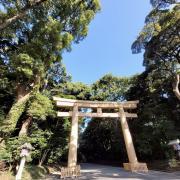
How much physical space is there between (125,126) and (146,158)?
16.7 feet

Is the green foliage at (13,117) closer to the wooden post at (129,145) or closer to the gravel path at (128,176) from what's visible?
the gravel path at (128,176)

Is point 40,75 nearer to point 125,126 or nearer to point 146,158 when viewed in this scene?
point 125,126

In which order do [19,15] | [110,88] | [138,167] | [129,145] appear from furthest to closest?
[110,88]
[129,145]
[138,167]
[19,15]

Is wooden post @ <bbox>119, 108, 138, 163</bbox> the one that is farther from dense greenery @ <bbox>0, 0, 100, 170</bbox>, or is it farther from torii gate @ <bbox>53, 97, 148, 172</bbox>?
dense greenery @ <bbox>0, 0, 100, 170</bbox>

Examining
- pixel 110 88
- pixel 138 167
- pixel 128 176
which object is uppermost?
pixel 110 88

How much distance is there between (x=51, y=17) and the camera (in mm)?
15492

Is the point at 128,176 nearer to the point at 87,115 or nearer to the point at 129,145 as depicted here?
the point at 129,145

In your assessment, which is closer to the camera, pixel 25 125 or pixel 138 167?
pixel 138 167

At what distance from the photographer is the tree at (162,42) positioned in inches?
590

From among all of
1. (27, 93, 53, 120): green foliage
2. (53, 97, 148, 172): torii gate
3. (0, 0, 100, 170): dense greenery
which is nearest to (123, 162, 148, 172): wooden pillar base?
(53, 97, 148, 172): torii gate

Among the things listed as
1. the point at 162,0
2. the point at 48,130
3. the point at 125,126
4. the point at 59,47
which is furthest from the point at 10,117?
the point at 162,0

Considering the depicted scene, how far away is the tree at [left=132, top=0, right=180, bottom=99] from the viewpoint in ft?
49.2

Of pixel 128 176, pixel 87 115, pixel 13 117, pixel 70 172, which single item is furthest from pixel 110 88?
pixel 128 176

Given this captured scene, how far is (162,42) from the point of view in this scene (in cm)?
1566
